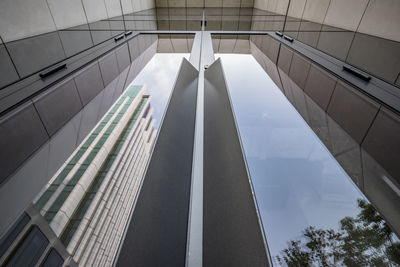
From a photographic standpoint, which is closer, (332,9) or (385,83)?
(385,83)

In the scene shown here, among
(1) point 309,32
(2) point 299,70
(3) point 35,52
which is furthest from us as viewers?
(1) point 309,32

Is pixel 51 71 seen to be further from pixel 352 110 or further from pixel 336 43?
pixel 336 43

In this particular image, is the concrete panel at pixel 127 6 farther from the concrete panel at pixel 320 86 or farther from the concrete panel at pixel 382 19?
the concrete panel at pixel 382 19

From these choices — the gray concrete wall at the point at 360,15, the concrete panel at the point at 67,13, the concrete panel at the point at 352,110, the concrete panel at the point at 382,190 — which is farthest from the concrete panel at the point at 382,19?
the concrete panel at the point at 67,13

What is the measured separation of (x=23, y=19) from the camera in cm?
462

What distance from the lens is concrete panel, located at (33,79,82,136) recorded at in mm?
3310

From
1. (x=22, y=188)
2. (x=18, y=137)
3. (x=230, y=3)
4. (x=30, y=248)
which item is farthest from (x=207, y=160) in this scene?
(x=230, y=3)

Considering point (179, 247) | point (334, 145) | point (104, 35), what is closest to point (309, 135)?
point (334, 145)

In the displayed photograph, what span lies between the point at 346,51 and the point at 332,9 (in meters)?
2.12

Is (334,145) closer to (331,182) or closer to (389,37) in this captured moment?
(331,182)

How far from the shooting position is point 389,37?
4.04 meters

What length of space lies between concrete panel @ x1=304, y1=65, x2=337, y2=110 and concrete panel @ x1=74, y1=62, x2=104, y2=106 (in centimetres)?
552

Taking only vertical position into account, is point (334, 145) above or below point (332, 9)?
below

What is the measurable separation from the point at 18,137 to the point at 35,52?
320 cm
